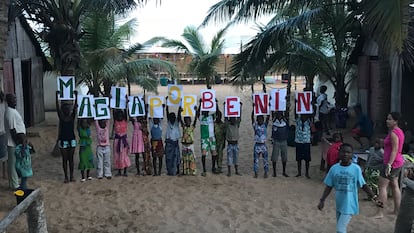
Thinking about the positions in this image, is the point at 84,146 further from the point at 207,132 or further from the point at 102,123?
the point at 207,132

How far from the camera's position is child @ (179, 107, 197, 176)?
8.02m

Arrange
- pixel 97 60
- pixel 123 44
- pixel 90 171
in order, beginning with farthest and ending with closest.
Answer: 1. pixel 123 44
2. pixel 97 60
3. pixel 90 171

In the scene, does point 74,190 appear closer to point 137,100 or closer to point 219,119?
point 137,100

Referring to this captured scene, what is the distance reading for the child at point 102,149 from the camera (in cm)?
792

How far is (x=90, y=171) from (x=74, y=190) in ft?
4.32

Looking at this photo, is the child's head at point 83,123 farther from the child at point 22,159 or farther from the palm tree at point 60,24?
the palm tree at point 60,24

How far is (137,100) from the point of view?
8.16m

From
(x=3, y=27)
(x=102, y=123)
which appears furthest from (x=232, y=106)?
(x=3, y=27)

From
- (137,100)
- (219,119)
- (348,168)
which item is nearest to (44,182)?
(137,100)

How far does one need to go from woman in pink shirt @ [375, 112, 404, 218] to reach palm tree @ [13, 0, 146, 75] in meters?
6.38

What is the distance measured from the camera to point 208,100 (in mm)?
8008

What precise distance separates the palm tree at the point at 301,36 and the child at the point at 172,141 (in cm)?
208

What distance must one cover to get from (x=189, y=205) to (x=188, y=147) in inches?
63.4

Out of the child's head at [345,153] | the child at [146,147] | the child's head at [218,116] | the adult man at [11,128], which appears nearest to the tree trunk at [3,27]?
the child's head at [345,153]
